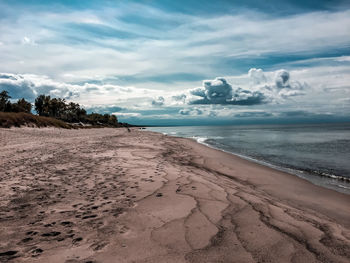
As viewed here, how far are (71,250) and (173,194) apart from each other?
3365mm

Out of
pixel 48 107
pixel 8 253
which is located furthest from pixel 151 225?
pixel 48 107

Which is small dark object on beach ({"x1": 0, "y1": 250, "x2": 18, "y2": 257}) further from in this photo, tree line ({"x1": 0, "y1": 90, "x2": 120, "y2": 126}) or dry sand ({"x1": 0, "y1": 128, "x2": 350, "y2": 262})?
tree line ({"x1": 0, "y1": 90, "x2": 120, "y2": 126})

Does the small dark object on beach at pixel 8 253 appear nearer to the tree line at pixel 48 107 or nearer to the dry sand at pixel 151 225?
the dry sand at pixel 151 225

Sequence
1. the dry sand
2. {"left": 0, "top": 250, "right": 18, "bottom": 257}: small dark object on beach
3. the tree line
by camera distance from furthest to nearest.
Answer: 1. the tree line
2. the dry sand
3. {"left": 0, "top": 250, "right": 18, "bottom": 257}: small dark object on beach

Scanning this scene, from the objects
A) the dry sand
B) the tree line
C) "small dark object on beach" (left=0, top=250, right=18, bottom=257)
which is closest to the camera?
"small dark object on beach" (left=0, top=250, right=18, bottom=257)

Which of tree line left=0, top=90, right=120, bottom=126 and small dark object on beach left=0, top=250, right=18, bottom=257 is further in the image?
tree line left=0, top=90, right=120, bottom=126

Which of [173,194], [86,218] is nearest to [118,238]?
[86,218]

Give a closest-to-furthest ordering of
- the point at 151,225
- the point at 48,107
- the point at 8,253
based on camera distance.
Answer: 1. the point at 8,253
2. the point at 151,225
3. the point at 48,107

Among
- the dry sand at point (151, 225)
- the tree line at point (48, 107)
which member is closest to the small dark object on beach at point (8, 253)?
the dry sand at point (151, 225)

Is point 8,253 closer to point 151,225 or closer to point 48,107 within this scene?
point 151,225

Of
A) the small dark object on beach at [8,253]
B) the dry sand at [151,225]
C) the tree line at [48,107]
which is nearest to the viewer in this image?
the small dark object on beach at [8,253]

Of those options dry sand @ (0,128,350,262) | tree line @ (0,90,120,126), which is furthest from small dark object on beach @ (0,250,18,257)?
tree line @ (0,90,120,126)

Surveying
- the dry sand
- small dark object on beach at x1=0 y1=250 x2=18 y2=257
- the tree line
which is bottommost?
the dry sand

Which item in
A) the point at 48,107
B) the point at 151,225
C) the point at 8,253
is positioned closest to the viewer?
the point at 8,253
